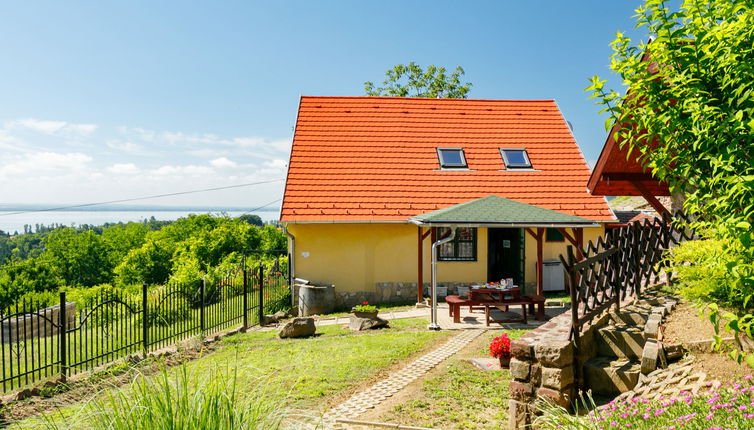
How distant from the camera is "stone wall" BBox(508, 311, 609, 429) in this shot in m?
5.93

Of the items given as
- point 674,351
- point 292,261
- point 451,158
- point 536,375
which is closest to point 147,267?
point 292,261

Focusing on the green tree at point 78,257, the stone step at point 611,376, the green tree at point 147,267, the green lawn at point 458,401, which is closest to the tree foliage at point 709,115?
the stone step at point 611,376

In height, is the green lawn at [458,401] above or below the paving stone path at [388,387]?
above

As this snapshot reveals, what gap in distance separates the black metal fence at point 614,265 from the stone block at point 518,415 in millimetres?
1132

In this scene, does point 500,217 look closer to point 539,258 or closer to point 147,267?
point 539,258

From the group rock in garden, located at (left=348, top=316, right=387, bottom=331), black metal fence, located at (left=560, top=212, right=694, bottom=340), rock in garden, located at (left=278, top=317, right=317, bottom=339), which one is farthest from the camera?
rock in garden, located at (left=348, top=316, right=387, bottom=331)

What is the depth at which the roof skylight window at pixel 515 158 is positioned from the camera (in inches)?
676

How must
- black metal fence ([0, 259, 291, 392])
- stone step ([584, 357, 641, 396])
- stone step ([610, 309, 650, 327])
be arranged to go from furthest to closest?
black metal fence ([0, 259, 291, 392])
stone step ([610, 309, 650, 327])
stone step ([584, 357, 641, 396])

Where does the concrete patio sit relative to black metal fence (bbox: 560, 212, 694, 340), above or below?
below

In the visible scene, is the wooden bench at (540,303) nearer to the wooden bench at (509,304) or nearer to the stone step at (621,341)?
the wooden bench at (509,304)

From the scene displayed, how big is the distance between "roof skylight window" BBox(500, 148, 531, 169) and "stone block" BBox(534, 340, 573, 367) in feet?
38.5

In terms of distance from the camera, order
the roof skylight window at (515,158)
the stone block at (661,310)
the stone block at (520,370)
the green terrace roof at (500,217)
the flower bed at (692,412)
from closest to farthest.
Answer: the flower bed at (692,412) → the stone block at (520,370) → the stone block at (661,310) → the green terrace roof at (500,217) → the roof skylight window at (515,158)

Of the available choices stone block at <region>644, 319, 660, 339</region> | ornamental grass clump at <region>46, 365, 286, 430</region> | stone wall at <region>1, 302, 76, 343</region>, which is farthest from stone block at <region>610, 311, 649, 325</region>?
stone wall at <region>1, 302, 76, 343</region>

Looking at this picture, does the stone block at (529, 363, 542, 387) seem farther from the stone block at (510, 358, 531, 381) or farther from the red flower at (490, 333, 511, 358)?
the red flower at (490, 333, 511, 358)
